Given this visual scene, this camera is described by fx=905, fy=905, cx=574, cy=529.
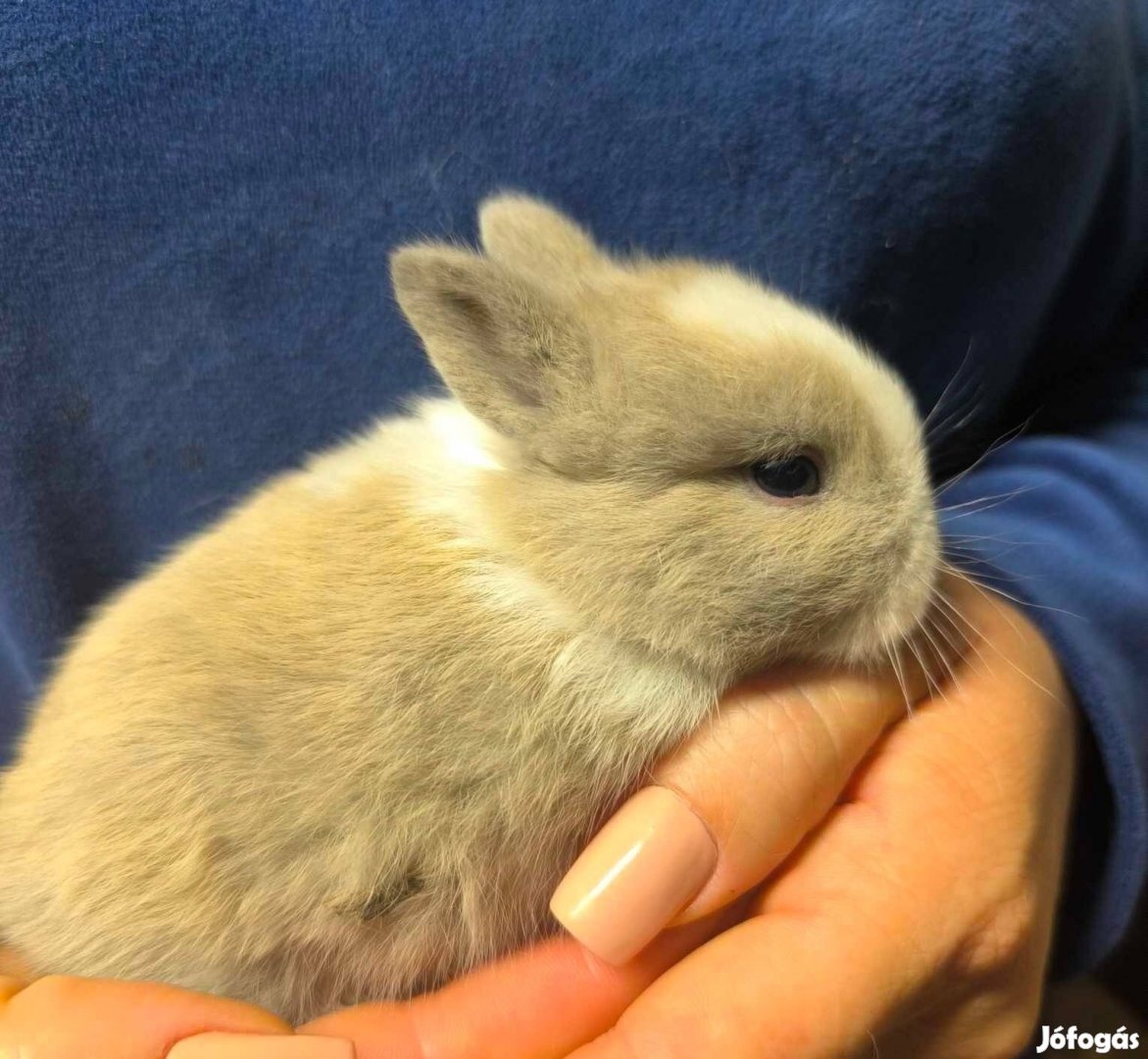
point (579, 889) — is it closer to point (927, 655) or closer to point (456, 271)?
point (927, 655)

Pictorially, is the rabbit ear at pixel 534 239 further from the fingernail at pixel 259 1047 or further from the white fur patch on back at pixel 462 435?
the fingernail at pixel 259 1047

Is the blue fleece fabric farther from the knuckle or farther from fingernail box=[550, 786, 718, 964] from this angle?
fingernail box=[550, 786, 718, 964]

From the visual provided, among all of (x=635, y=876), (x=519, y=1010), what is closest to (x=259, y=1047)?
(x=519, y=1010)

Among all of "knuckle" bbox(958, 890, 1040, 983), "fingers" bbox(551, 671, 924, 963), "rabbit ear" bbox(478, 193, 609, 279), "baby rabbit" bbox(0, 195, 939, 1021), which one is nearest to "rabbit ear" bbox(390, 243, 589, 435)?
"baby rabbit" bbox(0, 195, 939, 1021)

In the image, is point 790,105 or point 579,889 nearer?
point 579,889

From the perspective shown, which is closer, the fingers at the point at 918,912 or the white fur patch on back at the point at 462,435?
the fingers at the point at 918,912

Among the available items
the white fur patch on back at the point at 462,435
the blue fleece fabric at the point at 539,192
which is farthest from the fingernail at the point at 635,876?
the blue fleece fabric at the point at 539,192

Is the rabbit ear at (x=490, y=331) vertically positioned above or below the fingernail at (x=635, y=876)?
above

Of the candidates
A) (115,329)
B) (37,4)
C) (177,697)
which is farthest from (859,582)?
(37,4)
